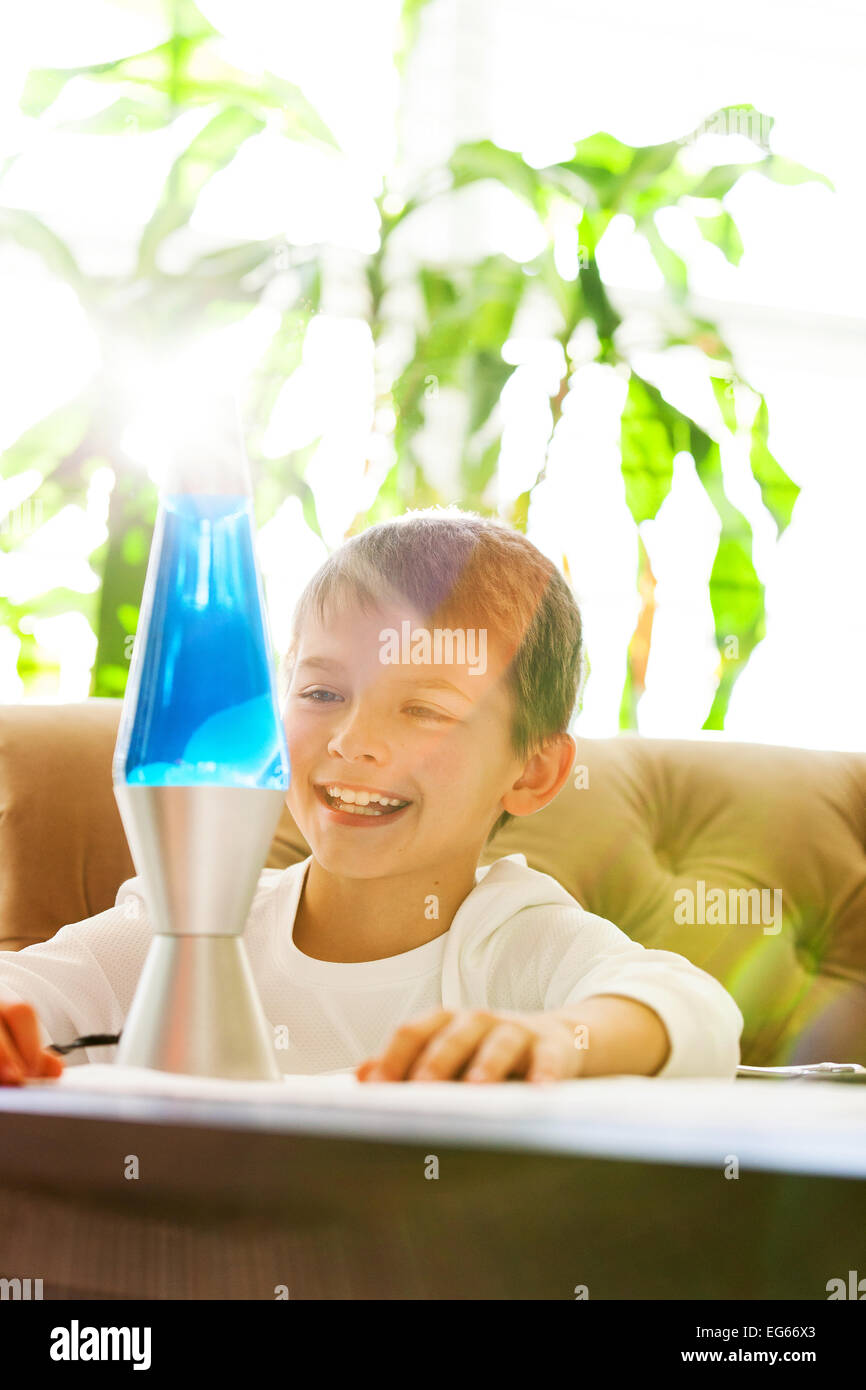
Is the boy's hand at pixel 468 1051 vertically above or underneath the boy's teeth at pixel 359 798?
Answer: underneath

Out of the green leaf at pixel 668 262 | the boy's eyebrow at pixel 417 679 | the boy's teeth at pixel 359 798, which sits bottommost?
the boy's teeth at pixel 359 798

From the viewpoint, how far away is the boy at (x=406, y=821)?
2.38 ft

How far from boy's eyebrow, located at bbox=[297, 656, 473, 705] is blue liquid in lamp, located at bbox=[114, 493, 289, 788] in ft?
0.98

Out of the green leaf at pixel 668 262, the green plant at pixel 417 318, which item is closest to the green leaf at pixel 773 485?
the green plant at pixel 417 318

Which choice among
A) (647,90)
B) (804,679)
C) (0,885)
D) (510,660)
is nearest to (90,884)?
(0,885)

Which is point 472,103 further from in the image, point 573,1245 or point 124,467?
point 573,1245

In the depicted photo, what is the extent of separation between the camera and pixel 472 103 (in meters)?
2.20

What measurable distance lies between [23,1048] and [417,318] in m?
1.51

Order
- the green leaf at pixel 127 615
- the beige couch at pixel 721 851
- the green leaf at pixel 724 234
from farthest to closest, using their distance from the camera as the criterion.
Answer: the green leaf at pixel 724 234 < the green leaf at pixel 127 615 < the beige couch at pixel 721 851

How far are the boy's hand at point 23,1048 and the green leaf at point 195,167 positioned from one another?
1.33m

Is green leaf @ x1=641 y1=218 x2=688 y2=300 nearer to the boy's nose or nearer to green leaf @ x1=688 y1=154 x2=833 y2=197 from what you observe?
green leaf @ x1=688 y1=154 x2=833 y2=197

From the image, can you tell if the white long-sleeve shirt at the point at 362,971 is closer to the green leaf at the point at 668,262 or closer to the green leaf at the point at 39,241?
the green leaf at the point at 39,241

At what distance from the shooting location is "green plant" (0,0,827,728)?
5.01ft

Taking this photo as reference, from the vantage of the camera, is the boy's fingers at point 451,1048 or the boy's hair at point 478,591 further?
the boy's hair at point 478,591
